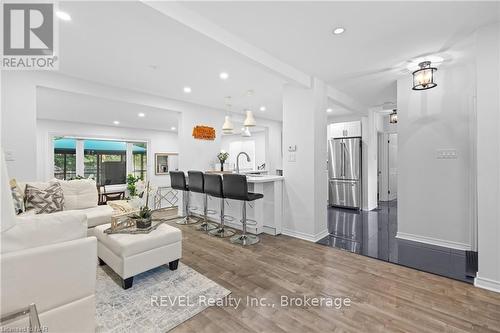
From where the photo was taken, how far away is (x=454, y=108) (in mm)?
3373

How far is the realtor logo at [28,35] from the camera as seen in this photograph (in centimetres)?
213

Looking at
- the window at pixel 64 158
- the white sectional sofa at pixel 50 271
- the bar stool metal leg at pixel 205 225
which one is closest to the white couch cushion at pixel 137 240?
the white sectional sofa at pixel 50 271

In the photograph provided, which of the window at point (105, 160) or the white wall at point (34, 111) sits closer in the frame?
the white wall at point (34, 111)

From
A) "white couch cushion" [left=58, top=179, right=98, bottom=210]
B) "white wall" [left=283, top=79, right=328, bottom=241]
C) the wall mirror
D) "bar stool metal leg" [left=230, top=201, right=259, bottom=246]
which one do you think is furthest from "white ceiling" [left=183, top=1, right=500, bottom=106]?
the wall mirror

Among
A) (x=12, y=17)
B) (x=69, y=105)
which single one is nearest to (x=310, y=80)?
(x=12, y=17)

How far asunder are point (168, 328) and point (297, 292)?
1232 mm

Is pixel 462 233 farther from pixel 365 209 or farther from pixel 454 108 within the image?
pixel 365 209

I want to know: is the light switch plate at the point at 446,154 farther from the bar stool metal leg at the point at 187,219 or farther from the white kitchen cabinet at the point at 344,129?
the bar stool metal leg at the point at 187,219

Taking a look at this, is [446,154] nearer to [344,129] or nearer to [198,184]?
[344,129]

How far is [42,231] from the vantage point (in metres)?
1.47

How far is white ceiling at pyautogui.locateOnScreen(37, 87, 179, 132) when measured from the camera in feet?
14.7

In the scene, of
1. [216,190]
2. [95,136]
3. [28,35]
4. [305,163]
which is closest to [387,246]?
[305,163]

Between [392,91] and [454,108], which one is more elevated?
[392,91]

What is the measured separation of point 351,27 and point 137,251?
335 centimetres
